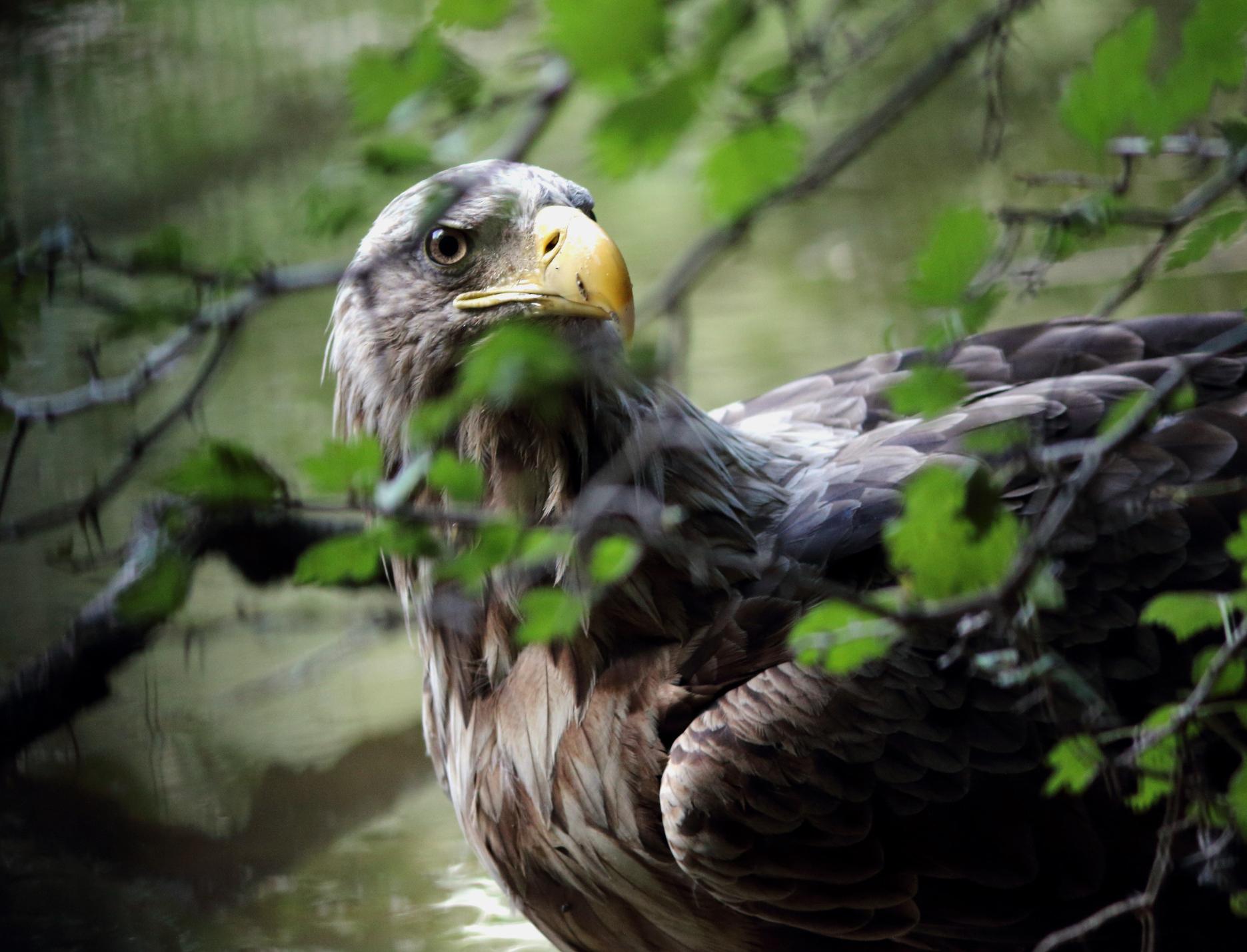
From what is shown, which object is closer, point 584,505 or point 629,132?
point 629,132

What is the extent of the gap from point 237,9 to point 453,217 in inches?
298

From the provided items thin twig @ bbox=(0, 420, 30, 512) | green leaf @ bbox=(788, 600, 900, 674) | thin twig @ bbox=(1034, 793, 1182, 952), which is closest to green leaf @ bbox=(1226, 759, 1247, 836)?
thin twig @ bbox=(1034, 793, 1182, 952)

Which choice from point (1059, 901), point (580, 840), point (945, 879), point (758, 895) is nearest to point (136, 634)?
point (580, 840)

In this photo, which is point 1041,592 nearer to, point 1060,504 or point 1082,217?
point 1060,504

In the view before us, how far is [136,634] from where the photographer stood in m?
2.98

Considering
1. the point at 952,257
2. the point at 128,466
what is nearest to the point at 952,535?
the point at 952,257

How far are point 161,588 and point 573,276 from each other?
108cm

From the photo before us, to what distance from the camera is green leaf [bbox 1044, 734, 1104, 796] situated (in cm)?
152

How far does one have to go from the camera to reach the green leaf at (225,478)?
3.77 feet

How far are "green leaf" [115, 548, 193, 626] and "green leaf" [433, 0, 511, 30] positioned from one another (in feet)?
1.87

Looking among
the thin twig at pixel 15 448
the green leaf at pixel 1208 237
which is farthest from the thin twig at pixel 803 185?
the thin twig at pixel 15 448

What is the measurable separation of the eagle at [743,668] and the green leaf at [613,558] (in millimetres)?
872

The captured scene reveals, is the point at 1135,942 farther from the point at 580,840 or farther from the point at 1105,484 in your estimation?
the point at 580,840

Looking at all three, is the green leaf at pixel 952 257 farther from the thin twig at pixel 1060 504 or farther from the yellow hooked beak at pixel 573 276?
the yellow hooked beak at pixel 573 276
